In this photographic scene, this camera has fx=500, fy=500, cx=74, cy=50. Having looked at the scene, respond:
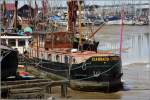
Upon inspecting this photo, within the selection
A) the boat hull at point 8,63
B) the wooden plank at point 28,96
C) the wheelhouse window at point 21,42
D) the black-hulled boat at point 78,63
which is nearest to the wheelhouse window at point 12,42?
the wheelhouse window at point 21,42

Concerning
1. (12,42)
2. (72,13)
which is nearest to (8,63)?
(72,13)

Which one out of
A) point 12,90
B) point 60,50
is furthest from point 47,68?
point 12,90

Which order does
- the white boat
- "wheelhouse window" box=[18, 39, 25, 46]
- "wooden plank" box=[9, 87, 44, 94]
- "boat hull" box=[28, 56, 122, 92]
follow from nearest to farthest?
1. "wooden plank" box=[9, 87, 44, 94]
2. "boat hull" box=[28, 56, 122, 92]
3. the white boat
4. "wheelhouse window" box=[18, 39, 25, 46]

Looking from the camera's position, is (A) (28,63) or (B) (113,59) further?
(A) (28,63)

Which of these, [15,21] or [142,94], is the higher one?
[15,21]

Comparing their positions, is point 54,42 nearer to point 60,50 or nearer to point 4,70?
point 60,50

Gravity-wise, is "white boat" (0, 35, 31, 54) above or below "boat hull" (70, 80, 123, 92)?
above

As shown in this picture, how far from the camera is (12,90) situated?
23859 millimetres

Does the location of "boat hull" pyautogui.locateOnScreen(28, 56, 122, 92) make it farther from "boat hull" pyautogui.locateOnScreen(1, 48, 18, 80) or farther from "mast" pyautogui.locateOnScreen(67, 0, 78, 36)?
"mast" pyautogui.locateOnScreen(67, 0, 78, 36)

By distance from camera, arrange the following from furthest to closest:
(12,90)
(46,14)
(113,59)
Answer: (46,14)
(113,59)
(12,90)

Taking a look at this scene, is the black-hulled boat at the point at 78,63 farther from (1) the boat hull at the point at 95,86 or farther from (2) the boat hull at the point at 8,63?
(2) the boat hull at the point at 8,63

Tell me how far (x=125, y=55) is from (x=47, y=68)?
2081 cm

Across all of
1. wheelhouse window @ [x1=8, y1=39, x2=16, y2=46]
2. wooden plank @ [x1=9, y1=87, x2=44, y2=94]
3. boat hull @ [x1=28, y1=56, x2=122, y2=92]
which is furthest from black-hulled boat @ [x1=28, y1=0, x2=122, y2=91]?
wheelhouse window @ [x1=8, y1=39, x2=16, y2=46]

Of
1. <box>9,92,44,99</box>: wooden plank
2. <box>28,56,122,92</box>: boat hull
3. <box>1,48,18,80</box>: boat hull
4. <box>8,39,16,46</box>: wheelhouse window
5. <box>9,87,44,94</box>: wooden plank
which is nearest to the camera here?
<box>9,92,44,99</box>: wooden plank
